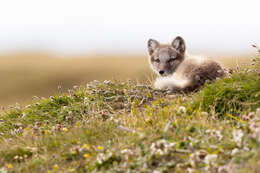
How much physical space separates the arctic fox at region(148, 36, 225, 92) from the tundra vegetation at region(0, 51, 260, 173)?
0.28m

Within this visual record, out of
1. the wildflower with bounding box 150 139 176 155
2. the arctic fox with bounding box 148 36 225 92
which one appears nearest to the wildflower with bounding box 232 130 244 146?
the wildflower with bounding box 150 139 176 155

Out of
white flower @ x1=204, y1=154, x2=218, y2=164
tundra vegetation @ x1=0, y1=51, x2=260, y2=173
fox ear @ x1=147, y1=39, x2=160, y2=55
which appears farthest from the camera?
fox ear @ x1=147, y1=39, x2=160, y2=55

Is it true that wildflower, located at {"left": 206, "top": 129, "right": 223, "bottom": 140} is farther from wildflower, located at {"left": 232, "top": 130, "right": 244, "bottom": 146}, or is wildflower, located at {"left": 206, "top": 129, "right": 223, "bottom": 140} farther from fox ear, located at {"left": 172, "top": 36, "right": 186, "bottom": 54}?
fox ear, located at {"left": 172, "top": 36, "right": 186, "bottom": 54}

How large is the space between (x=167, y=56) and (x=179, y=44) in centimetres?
→ 47

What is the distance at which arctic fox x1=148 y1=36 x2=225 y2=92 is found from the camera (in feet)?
21.7

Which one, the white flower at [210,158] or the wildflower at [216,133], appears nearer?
the white flower at [210,158]

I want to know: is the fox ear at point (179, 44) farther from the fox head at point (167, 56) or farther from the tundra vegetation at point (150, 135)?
the tundra vegetation at point (150, 135)

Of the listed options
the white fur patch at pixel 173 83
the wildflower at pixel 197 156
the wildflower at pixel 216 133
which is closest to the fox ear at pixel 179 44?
the white fur patch at pixel 173 83

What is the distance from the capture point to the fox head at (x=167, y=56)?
7680 millimetres

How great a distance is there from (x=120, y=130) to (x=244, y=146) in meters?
1.73

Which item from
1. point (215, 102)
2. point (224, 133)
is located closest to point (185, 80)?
point (215, 102)

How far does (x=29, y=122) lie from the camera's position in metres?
6.98

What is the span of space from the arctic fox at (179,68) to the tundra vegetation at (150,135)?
0.92ft

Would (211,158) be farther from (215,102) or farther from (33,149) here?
(33,149)
